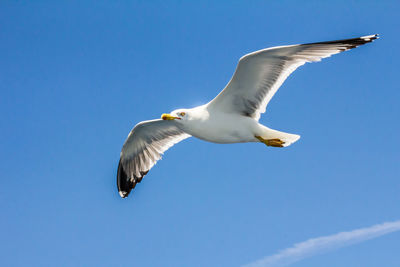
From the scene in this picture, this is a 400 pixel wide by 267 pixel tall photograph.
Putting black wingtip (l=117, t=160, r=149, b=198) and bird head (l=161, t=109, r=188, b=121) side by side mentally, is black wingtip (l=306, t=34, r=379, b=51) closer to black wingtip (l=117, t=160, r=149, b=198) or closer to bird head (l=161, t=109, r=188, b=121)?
bird head (l=161, t=109, r=188, b=121)

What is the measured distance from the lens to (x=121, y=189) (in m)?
9.27

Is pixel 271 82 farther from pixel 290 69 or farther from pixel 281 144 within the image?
pixel 281 144

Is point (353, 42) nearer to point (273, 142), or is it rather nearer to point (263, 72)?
point (263, 72)

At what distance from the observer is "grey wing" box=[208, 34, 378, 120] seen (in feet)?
20.7

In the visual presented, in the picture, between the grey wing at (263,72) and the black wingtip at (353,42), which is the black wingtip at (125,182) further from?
the black wingtip at (353,42)

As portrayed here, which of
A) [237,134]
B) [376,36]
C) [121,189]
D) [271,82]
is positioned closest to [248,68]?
[271,82]

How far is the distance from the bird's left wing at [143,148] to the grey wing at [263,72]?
5.70 ft

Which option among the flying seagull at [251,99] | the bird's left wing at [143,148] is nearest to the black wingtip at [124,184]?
the bird's left wing at [143,148]

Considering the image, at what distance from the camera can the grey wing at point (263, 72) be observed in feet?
20.7

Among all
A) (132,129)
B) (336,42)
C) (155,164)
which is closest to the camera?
(336,42)

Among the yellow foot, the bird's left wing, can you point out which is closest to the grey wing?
the yellow foot

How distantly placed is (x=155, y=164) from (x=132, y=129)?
96 centimetres

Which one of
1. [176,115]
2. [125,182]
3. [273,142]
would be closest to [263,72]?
[273,142]

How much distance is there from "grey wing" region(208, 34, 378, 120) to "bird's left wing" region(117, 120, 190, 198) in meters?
1.74
